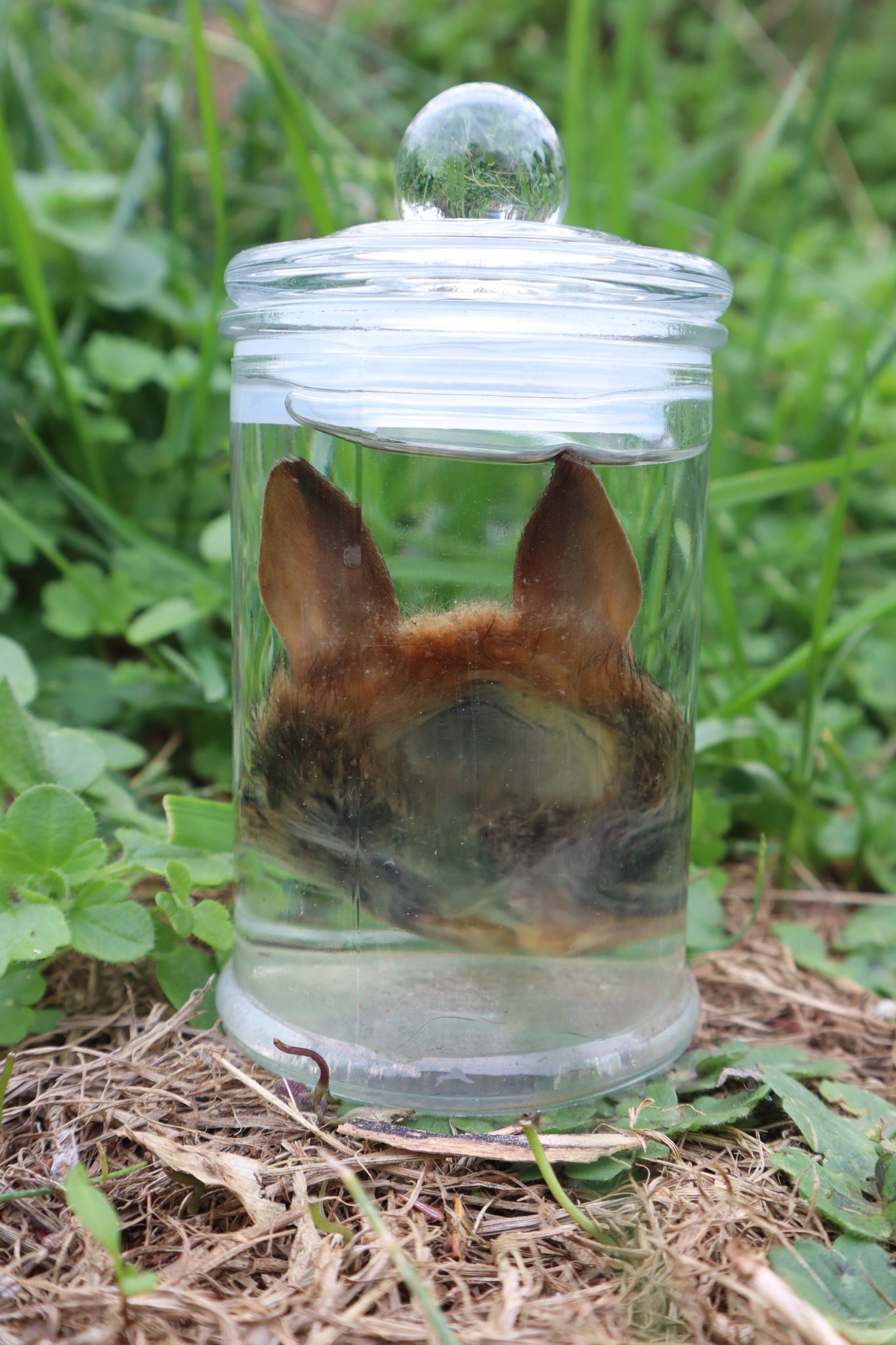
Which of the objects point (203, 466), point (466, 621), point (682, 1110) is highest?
point (466, 621)

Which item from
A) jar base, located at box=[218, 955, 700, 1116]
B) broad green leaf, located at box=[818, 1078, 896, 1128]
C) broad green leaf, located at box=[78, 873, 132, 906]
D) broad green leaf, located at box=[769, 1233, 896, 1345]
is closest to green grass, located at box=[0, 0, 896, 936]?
broad green leaf, located at box=[78, 873, 132, 906]

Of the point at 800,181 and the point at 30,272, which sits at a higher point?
the point at 800,181

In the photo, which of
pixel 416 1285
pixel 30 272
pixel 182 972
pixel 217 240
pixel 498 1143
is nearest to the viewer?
pixel 416 1285

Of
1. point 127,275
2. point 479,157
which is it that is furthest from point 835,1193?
point 127,275

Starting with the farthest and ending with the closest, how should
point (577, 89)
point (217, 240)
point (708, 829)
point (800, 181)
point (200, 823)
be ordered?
point (577, 89) < point (800, 181) < point (217, 240) < point (708, 829) < point (200, 823)

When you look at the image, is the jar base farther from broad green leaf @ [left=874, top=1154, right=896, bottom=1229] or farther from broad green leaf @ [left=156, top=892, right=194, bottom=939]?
broad green leaf @ [left=874, top=1154, right=896, bottom=1229]

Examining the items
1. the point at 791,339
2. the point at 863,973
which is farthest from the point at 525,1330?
the point at 791,339

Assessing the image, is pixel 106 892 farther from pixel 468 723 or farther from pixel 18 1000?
pixel 468 723

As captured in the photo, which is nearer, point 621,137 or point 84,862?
point 84,862
